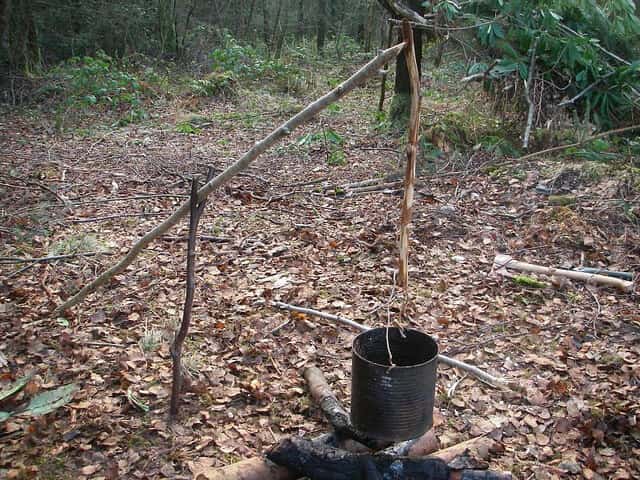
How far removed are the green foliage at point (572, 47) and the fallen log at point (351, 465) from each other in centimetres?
616

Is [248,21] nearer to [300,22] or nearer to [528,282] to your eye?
[300,22]

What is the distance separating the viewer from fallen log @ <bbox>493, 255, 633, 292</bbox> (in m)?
4.56

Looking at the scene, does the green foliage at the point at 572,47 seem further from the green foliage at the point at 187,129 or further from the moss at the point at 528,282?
the green foliage at the point at 187,129

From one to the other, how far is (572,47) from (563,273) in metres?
3.83

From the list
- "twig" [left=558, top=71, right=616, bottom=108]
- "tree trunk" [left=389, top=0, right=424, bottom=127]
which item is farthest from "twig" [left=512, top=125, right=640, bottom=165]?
"tree trunk" [left=389, top=0, right=424, bottom=127]

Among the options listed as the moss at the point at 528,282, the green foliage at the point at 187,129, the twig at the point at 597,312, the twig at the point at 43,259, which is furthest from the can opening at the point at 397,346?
the green foliage at the point at 187,129

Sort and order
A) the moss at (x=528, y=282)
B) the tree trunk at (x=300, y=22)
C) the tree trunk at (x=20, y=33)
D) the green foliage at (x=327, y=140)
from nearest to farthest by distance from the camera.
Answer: the moss at (x=528, y=282)
the green foliage at (x=327, y=140)
the tree trunk at (x=20, y=33)
the tree trunk at (x=300, y=22)

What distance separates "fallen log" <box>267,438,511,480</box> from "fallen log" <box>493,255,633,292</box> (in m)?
2.68

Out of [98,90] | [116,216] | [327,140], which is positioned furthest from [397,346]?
[98,90]

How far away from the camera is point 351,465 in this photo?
8.33ft

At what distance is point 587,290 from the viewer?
4605 millimetres

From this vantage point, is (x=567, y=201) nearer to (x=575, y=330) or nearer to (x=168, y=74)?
(x=575, y=330)

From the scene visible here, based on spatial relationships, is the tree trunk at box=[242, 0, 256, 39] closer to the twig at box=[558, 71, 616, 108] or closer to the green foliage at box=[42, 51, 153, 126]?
the green foliage at box=[42, 51, 153, 126]

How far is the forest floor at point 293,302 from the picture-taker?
9.95 ft
